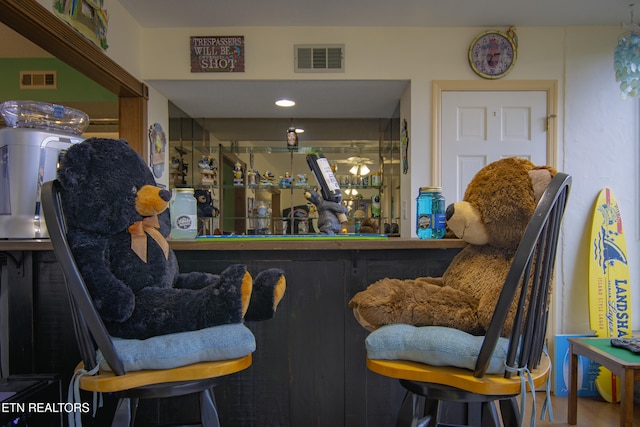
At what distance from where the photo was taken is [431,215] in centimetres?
154

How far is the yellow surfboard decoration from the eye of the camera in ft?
9.06

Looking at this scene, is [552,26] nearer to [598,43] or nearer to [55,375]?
[598,43]

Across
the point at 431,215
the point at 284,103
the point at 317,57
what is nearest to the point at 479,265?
the point at 431,215

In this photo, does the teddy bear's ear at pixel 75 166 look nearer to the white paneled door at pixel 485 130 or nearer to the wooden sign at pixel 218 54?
the wooden sign at pixel 218 54

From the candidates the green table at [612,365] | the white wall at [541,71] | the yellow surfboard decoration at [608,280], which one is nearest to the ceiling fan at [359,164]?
the white wall at [541,71]

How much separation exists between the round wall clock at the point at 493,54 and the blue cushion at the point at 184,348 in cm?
281

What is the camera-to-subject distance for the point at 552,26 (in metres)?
2.99

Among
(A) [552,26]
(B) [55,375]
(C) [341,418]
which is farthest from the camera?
(A) [552,26]

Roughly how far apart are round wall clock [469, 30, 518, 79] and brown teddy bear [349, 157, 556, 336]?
87.8 inches

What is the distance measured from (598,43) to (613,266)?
163 centimetres

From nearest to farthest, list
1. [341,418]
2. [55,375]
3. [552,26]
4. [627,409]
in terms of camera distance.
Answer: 1. [55,375]
2. [341,418]
3. [627,409]
4. [552,26]

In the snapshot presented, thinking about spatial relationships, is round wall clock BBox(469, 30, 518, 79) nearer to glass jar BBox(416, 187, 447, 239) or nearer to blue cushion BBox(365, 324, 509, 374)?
glass jar BBox(416, 187, 447, 239)

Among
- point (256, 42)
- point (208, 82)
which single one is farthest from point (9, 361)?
point (256, 42)

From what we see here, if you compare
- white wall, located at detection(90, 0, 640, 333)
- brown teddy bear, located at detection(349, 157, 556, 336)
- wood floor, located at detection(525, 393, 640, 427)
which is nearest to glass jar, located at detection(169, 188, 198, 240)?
brown teddy bear, located at detection(349, 157, 556, 336)
